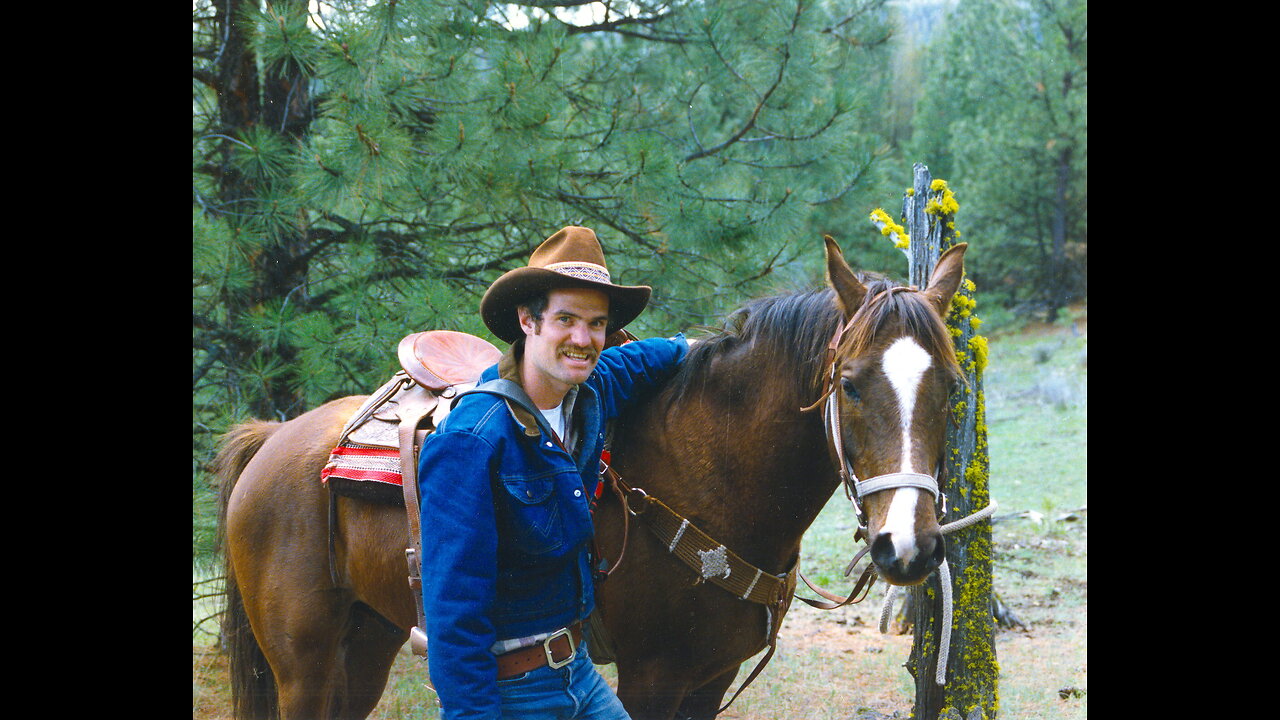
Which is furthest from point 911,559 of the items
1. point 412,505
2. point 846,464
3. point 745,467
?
point 412,505

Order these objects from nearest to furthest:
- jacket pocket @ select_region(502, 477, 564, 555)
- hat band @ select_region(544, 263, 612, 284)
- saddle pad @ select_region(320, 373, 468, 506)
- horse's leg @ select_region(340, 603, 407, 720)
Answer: jacket pocket @ select_region(502, 477, 564, 555) < hat band @ select_region(544, 263, 612, 284) < saddle pad @ select_region(320, 373, 468, 506) < horse's leg @ select_region(340, 603, 407, 720)

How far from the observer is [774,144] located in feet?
17.0

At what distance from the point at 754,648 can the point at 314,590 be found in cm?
163

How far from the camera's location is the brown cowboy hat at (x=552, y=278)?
2.19m

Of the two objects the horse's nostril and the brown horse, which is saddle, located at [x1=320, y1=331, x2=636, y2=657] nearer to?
the brown horse

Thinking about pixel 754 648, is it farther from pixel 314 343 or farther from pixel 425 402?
pixel 314 343

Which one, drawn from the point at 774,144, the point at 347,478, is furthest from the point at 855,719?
the point at 774,144

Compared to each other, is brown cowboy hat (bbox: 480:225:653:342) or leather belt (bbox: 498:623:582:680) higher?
brown cowboy hat (bbox: 480:225:653:342)

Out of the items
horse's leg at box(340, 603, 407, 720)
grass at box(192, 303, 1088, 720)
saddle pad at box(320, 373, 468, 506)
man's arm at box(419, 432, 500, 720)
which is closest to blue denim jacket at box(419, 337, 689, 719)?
man's arm at box(419, 432, 500, 720)

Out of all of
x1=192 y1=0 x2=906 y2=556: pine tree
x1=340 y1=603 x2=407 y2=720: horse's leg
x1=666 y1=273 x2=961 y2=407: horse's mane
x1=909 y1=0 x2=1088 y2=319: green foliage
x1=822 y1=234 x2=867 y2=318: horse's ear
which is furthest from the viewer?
x1=909 y1=0 x2=1088 y2=319: green foliage

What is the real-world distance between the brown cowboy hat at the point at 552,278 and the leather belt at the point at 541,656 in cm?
80

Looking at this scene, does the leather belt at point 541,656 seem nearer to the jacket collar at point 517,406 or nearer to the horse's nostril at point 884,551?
the jacket collar at point 517,406

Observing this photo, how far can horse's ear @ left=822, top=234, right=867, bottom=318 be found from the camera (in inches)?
96.4
